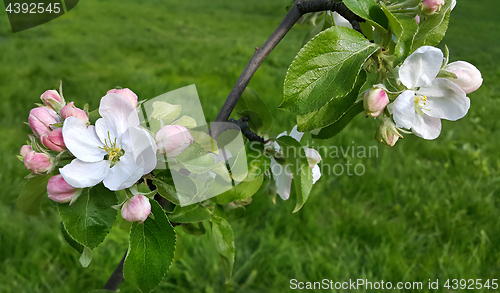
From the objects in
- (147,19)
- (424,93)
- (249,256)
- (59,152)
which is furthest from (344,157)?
(147,19)

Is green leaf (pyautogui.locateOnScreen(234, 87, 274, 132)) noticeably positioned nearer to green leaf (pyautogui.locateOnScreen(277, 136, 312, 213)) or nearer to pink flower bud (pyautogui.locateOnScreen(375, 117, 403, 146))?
green leaf (pyautogui.locateOnScreen(277, 136, 312, 213))

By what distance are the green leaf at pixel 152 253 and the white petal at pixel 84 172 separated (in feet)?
0.26

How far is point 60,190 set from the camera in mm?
528

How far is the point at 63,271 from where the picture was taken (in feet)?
5.62

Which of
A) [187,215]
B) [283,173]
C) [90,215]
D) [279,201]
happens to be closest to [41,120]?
[90,215]

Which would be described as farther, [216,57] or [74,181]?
[216,57]

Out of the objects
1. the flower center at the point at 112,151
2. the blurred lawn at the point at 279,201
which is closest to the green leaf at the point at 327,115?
the flower center at the point at 112,151

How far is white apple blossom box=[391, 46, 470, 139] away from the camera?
1.73ft

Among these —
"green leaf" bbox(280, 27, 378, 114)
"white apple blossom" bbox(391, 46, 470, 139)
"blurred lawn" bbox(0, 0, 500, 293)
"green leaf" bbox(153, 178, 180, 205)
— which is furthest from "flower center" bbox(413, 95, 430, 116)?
"blurred lawn" bbox(0, 0, 500, 293)

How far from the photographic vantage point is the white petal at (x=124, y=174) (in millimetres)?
511

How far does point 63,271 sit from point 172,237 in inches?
54.7

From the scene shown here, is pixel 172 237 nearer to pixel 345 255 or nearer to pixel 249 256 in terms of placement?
pixel 249 256

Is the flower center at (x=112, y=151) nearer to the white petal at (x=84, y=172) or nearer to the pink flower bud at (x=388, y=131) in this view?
the white petal at (x=84, y=172)

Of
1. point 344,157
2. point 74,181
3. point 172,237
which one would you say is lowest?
point 344,157
